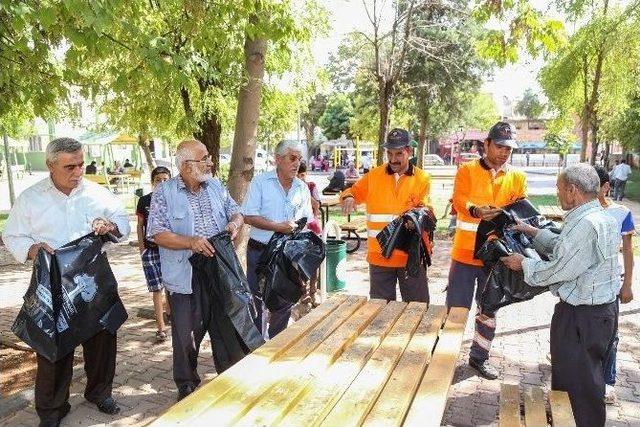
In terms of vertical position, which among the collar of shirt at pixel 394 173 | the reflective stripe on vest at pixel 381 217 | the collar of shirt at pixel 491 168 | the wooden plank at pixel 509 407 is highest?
the collar of shirt at pixel 491 168

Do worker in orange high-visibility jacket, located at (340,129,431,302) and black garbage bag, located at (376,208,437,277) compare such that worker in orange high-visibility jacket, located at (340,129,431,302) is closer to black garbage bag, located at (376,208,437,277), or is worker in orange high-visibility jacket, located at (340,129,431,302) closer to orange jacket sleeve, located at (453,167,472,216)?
black garbage bag, located at (376,208,437,277)

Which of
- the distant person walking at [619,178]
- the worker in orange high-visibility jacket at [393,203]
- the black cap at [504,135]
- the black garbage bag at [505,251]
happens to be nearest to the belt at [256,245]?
the worker in orange high-visibility jacket at [393,203]

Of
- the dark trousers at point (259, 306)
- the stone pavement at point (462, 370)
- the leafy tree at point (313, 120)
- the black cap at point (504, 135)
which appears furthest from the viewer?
the leafy tree at point (313, 120)

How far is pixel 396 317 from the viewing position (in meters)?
3.11

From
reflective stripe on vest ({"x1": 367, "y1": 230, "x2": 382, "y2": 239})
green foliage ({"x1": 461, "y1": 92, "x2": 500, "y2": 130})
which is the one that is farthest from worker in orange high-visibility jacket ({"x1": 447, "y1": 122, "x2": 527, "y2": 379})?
green foliage ({"x1": 461, "y1": 92, "x2": 500, "y2": 130})

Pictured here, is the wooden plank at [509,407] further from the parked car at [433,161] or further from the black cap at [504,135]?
the parked car at [433,161]

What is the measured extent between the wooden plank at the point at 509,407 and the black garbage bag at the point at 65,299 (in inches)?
96.5

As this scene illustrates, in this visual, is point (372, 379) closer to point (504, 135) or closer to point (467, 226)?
point (467, 226)

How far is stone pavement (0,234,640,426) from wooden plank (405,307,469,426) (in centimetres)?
99

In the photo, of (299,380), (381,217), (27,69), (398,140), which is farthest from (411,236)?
(27,69)

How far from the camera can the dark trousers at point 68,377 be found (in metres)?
3.35

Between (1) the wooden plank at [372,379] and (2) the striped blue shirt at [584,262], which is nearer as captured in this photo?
(1) the wooden plank at [372,379]

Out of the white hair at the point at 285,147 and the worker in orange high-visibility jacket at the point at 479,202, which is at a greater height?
the white hair at the point at 285,147

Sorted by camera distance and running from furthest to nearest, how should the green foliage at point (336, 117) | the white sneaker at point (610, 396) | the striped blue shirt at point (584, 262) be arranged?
the green foliage at point (336, 117) < the white sneaker at point (610, 396) < the striped blue shirt at point (584, 262)
